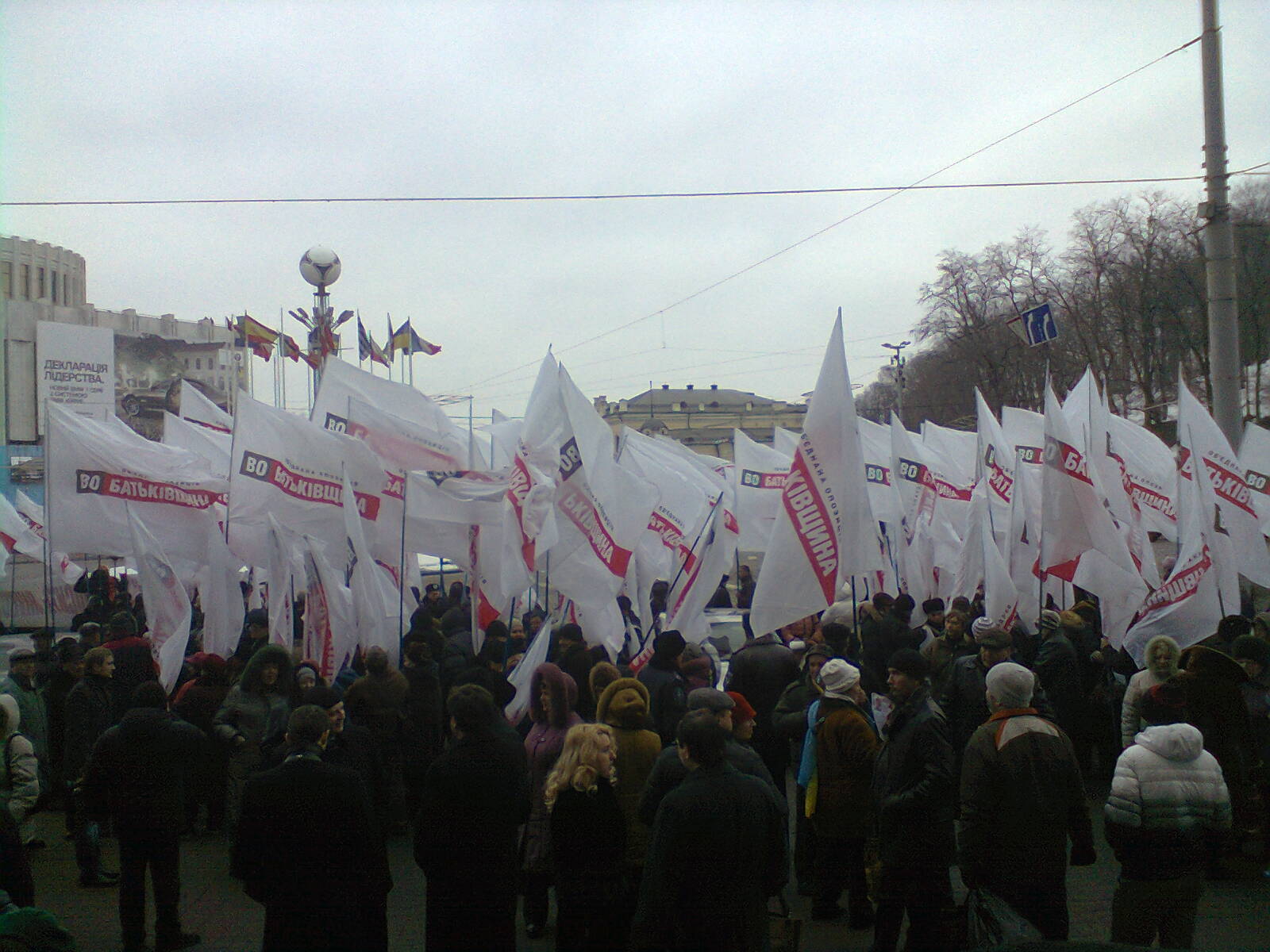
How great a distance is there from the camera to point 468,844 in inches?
179

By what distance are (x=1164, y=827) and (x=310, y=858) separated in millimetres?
3453

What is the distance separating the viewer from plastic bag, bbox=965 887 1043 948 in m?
4.52

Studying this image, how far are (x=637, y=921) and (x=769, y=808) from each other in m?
0.66

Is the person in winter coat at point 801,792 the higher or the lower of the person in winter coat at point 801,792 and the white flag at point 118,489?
the lower

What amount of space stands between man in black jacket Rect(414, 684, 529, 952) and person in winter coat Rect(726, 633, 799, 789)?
2841mm

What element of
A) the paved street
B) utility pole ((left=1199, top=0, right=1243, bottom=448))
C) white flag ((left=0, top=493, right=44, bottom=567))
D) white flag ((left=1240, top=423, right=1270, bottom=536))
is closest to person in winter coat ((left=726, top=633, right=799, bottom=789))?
the paved street

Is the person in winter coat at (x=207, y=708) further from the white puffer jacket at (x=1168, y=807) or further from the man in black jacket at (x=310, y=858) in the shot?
the white puffer jacket at (x=1168, y=807)

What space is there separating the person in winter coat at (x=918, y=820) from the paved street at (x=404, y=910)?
2.45ft

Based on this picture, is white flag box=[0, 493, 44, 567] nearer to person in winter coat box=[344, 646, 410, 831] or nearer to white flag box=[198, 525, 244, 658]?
white flag box=[198, 525, 244, 658]

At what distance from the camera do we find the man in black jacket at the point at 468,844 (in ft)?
14.9

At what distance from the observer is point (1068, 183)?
13945 mm

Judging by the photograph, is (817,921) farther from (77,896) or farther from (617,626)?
(77,896)

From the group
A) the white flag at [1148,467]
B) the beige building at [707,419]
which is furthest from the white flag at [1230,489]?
the beige building at [707,419]

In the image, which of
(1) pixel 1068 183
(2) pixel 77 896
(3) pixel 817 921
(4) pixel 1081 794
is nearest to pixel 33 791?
(2) pixel 77 896
